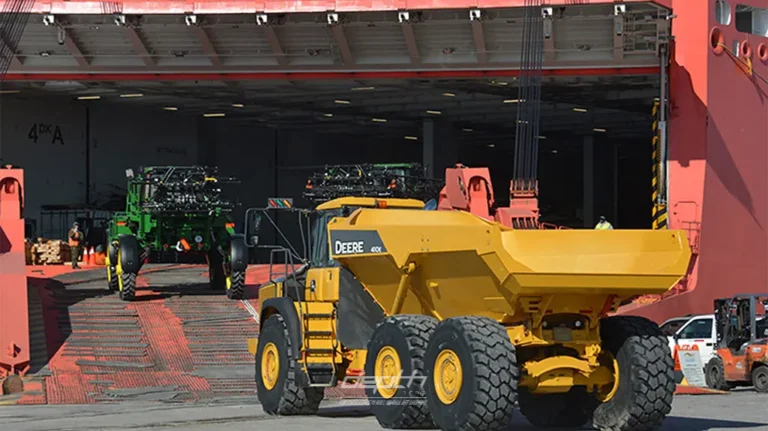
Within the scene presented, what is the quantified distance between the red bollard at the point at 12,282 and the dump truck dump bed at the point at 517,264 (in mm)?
9971

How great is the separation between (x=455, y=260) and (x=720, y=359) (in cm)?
1181

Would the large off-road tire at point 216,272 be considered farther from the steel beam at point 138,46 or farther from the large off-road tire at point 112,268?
the steel beam at point 138,46

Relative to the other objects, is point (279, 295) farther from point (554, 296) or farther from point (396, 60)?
point (396, 60)

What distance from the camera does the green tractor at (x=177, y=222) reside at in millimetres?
26625

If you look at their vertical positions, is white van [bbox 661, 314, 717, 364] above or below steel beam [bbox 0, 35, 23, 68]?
below

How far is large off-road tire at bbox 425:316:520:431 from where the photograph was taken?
35.1ft

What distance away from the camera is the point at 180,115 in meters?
52.5

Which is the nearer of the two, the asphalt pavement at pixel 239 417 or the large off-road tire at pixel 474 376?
the large off-road tire at pixel 474 376

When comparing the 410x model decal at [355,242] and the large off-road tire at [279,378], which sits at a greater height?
the 410x model decal at [355,242]

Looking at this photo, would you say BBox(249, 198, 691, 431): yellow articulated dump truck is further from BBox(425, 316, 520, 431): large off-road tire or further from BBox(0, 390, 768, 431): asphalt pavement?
BBox(0, 390, 768, 431): asphalt pavement

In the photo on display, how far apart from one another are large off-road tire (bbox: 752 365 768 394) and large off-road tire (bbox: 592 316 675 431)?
972 centimetres

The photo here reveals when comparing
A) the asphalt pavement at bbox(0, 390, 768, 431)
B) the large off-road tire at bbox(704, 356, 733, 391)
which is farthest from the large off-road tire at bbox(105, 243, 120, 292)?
the large off-road tire at bbox(704, 356, 733, 391)

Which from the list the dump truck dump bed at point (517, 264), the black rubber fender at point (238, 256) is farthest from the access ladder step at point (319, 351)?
the black rubber fender at point (238, 256)

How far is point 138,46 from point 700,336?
1715cm
